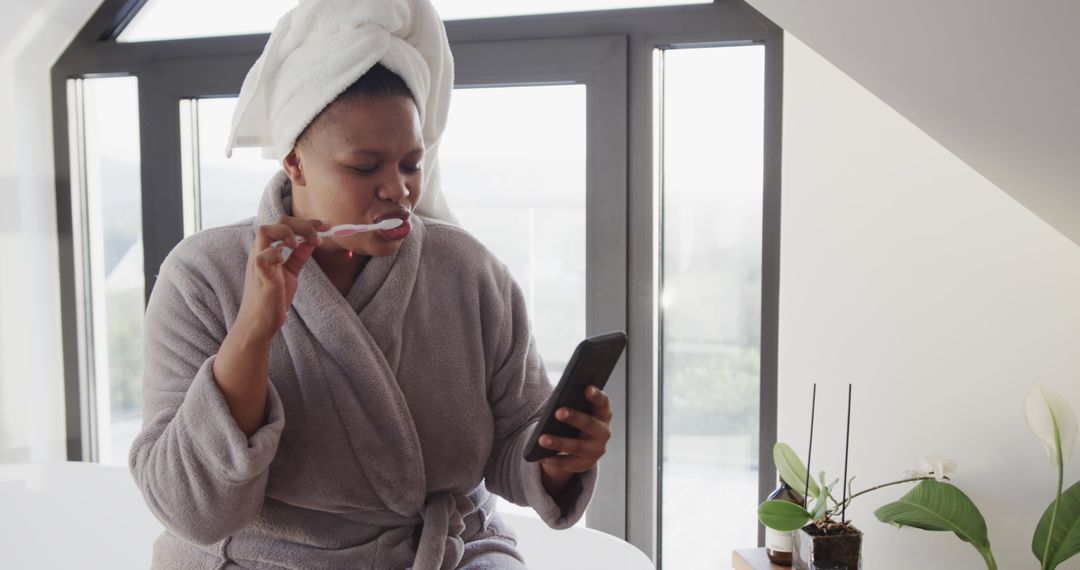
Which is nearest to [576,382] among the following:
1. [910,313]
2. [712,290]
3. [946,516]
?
[946,516]

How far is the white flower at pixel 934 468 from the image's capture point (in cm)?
168

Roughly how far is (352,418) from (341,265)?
0.60ft

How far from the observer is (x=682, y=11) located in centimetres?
206

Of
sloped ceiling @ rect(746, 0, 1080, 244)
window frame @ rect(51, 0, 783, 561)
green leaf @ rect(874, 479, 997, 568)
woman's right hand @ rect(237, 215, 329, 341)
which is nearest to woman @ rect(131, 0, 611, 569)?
woman's right hand @ rect(237, 215, 329, 341)

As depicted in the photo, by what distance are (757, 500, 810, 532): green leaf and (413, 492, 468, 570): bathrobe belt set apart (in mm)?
639

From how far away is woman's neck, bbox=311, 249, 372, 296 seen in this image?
1.15 metres

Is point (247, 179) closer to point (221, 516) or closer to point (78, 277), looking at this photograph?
point (78, 277)

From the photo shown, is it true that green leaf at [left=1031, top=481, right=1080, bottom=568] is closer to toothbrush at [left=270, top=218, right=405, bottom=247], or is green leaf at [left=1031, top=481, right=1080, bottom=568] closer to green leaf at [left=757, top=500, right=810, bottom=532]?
green leaf at [left=757, top=500, right=810, bottom=532]

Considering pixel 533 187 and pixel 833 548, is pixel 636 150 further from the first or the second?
pixel 833 548

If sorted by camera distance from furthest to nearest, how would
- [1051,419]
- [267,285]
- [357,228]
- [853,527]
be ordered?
[853,527] < [1051,419] < [357,228] < [267,285]

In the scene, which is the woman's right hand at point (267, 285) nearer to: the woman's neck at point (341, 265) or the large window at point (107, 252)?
the woman's neck at point (341, 265)

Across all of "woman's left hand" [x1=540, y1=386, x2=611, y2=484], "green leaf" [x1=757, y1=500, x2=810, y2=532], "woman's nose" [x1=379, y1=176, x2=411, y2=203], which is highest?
"woman's nose" [x1=379, y1=176, x2=411, y2=203]

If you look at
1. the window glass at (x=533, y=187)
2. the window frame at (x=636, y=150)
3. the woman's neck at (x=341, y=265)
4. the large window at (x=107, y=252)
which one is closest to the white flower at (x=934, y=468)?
the window frame at (x=636, y=150)

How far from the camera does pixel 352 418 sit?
109 centimetres
